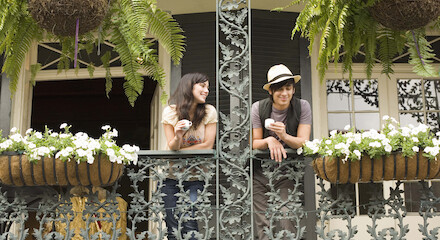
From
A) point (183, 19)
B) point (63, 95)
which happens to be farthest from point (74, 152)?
point (63, 95)

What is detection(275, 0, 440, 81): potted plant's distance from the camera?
11.7ft

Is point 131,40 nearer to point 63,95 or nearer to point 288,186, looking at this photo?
point 288,186

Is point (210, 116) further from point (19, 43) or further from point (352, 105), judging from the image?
point (352, 105)

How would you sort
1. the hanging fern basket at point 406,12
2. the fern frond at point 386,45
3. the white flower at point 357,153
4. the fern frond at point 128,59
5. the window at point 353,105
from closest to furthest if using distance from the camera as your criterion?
the white flower at point 357,153
the hanging fern basket at point 406,12
the fern frond at point 128,59
the fern frond at point 386,45
the window at point 353,105

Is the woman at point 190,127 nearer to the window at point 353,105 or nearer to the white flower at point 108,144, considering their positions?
the white flower at point 108,144

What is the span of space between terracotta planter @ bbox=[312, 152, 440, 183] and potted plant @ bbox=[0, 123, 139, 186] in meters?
1.22

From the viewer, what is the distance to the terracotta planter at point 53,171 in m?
3.33

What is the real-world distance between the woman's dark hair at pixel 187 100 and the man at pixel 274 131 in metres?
0.37

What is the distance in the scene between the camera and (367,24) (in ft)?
12.3

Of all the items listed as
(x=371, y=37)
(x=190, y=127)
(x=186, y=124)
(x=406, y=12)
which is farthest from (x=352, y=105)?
(x=186, y=124)

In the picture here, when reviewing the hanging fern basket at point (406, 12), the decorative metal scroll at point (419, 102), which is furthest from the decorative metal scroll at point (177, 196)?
the decorative metal scroll at point (419, 102)

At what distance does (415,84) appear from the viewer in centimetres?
573

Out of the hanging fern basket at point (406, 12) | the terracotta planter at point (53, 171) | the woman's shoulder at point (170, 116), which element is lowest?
the terracotta planter at point (53, 171)

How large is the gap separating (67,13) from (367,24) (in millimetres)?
1892
